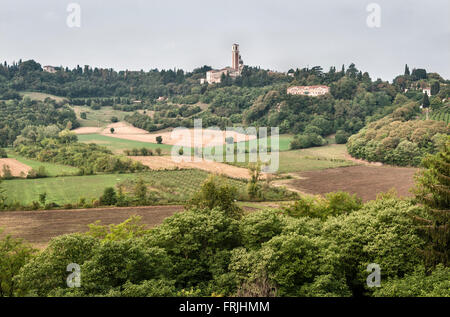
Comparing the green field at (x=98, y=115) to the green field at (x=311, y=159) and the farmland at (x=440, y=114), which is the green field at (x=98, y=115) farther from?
the farmland at (x=440, y=114)

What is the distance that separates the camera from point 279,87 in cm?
13900

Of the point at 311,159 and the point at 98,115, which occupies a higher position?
the point at 98,115

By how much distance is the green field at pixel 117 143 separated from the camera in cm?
8312

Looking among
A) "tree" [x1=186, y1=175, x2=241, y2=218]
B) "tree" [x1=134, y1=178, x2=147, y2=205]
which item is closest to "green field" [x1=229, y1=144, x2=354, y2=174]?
"tree" [x1=134, y1=178, x2=147, y2=205]

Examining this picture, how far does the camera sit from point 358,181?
57906 millimetres

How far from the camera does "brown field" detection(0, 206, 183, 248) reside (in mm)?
32469

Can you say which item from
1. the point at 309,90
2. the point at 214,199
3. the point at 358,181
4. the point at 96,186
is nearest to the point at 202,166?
the point at 96,186

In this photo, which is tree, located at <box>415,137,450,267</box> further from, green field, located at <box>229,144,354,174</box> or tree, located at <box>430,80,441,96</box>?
tree, located at <box>430,80,441,96</box>

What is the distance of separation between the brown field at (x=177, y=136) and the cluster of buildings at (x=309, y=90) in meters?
44.3

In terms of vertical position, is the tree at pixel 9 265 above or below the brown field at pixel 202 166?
below

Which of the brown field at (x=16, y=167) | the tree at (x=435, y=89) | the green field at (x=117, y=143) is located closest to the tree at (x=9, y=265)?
the brown field at (x=16, y=167)

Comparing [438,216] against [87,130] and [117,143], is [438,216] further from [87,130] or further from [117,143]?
[87,130]

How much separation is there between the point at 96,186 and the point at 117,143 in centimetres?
4134

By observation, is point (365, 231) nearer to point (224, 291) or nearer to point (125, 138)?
point (224, 291)
